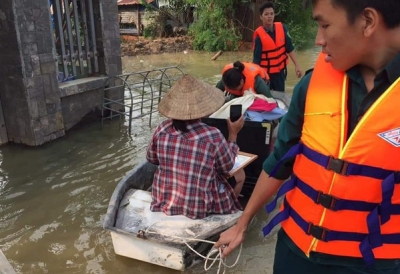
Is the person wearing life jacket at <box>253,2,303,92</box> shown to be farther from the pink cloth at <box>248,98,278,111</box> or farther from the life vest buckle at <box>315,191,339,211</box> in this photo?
the life vest buckle at <box>315,191,339,211</box>

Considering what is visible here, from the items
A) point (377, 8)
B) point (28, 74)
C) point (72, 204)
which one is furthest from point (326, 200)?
point (28, 74)

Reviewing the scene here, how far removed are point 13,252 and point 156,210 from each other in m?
1.37

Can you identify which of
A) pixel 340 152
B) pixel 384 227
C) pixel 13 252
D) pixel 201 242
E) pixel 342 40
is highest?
pixel 342 40

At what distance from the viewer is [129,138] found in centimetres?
624

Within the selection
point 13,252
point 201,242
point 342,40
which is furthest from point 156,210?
point 342,40

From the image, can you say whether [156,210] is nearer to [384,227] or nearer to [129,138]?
[384,227]

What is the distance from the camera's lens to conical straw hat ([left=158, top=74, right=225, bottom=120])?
9.89 ft

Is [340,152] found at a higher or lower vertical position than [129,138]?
higher

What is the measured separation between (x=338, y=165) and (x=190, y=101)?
6.45 ft

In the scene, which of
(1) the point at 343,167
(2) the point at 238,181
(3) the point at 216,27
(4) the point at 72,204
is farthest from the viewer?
(3) the point at 216,27

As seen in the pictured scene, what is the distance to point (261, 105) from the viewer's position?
409 cm

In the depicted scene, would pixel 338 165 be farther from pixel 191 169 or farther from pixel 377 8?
pixel 191 169

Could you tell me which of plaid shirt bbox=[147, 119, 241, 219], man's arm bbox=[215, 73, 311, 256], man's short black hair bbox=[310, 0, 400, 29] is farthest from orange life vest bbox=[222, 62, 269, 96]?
man's short black hair bbox=[310, 0, 400, 29]

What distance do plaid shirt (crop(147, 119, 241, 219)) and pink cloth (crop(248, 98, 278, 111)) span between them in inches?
35.5
